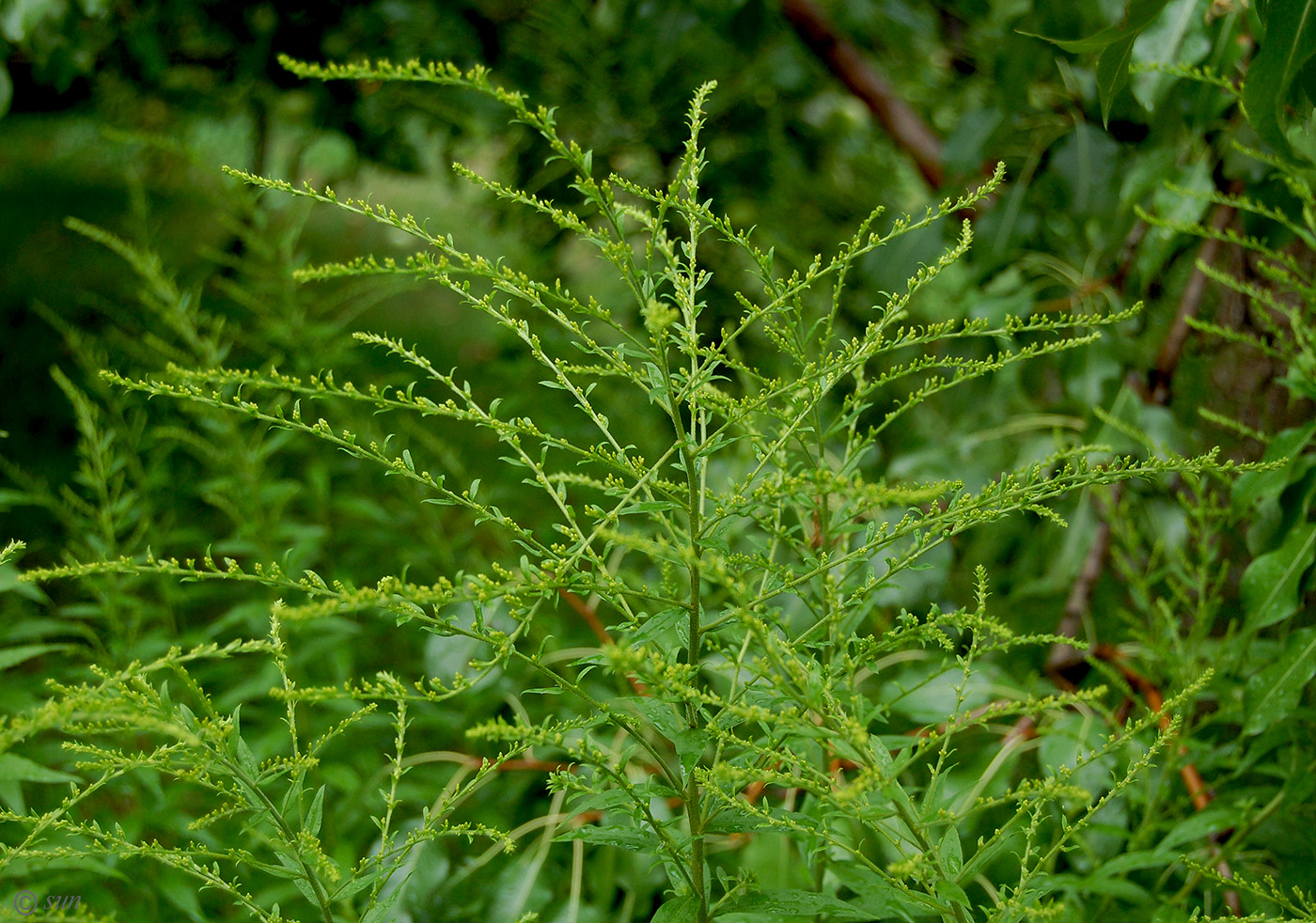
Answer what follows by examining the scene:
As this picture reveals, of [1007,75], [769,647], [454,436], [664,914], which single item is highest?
[1007,75]

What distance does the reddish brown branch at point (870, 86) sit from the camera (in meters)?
1.28

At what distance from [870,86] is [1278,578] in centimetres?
89

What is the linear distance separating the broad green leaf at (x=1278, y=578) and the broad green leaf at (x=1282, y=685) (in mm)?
21

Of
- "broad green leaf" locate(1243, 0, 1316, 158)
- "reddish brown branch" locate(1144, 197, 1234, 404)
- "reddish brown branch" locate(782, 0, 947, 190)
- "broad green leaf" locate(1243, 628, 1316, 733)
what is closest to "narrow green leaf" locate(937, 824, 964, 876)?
"broad green leaf" locate(1243, 628, 1316, 733)

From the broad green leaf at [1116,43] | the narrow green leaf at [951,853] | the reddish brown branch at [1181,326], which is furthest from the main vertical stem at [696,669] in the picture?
the reddish brown branch at [1181,326]

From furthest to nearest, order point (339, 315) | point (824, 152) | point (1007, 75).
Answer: point (339, 315) < point (824, 152) < point (1007, 75)

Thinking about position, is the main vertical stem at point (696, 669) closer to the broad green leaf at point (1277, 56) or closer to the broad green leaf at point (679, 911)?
the broad green leaf at point (679, 911)

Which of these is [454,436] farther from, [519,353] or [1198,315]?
[1198,315]

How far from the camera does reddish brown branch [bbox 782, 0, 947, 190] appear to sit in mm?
1281

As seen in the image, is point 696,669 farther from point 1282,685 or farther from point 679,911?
point 1282,685

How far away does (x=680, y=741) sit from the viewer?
401 millimetres

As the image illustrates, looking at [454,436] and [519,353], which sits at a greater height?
[519,353]

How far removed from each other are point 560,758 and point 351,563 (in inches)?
17.0

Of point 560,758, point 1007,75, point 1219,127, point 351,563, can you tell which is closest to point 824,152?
point 1007,75
